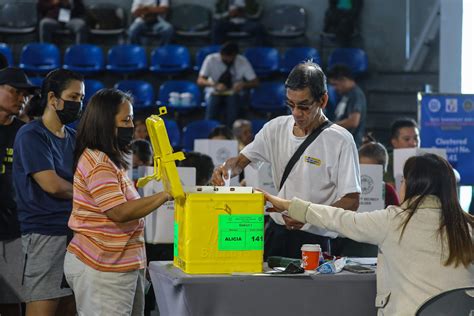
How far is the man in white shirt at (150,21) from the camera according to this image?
1234cm

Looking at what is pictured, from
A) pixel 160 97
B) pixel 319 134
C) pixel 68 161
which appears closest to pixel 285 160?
pixel 319 134

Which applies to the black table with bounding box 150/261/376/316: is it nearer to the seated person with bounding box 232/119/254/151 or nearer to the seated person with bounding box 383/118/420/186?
the seated person with bounding box 383/118/420/186

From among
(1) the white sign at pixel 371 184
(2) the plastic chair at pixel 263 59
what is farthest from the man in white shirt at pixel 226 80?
(1) the white sign at pixel 371 184

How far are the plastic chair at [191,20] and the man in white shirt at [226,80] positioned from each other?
1.48 meters

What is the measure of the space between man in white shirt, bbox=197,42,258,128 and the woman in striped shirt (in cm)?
733

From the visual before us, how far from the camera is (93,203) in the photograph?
3.63 meters

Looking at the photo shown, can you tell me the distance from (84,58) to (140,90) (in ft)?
3.28

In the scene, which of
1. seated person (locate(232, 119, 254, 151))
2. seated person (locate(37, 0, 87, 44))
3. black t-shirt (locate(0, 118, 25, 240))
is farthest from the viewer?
seated person (locate(37, 0, 87, 44))

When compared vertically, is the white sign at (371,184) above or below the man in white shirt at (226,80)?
below

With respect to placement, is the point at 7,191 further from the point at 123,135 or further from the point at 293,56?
the point at 293,56

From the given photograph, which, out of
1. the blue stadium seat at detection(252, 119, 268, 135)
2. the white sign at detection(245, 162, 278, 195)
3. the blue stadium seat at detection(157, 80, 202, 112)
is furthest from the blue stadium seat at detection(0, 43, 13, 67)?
the white sign at detection(245, 162, 278, 195)

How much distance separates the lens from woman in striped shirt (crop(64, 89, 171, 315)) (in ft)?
11.7

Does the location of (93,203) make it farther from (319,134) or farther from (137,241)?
(319,134)

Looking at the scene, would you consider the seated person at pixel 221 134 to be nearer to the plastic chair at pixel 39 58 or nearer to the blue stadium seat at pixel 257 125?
the blue stadium seat at pixel 257 125
